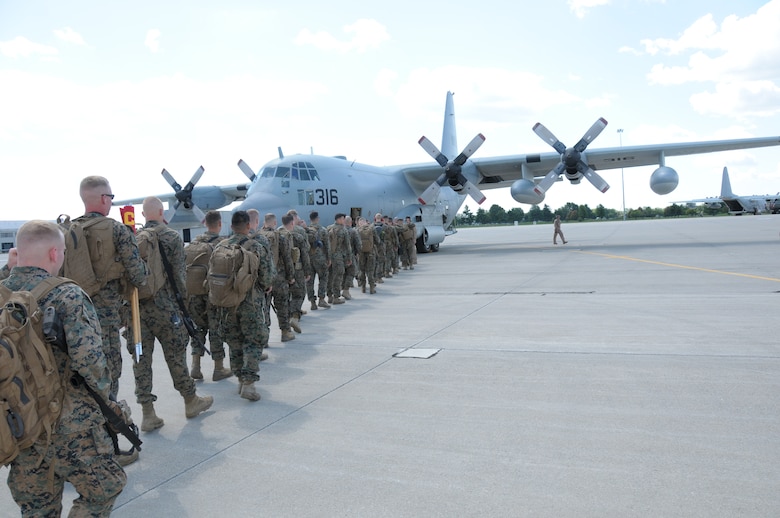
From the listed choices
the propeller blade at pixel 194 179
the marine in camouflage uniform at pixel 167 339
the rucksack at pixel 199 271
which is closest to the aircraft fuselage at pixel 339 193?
the propeller blade at pixel 194 179

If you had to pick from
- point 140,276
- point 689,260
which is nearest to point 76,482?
point 140,276

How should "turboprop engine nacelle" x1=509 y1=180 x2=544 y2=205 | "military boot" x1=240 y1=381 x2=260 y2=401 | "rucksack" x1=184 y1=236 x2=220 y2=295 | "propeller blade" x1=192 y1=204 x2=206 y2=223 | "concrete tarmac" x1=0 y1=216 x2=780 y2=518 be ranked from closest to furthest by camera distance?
"concrete tarmac" x1=0 y1=216 x2=780 y2=518
"military boot" x1=240 y1=381 x2=260 y2=401
"rucksack" x1=184 y1=236 x2=220 y2=295
"turboprop engine nacelle" x1=509 y1=180 x2=544 y2=205
"propeller blade" x1=192 y1=204 x2=206 y2=223

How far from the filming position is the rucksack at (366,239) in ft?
40.6

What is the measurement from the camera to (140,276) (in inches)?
165

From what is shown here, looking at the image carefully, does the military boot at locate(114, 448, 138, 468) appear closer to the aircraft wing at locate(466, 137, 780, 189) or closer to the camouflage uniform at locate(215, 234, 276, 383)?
the camouflage uniform at locate(215, 234, 276, 383)

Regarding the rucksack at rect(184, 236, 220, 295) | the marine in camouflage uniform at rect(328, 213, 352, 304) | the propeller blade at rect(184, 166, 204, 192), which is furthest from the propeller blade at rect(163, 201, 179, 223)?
the rucksack at rect(184, 236, 220, 295)

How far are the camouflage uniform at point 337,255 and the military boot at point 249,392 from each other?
5.70m

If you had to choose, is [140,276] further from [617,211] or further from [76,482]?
[617,211]

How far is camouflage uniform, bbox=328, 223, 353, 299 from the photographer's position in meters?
11.0

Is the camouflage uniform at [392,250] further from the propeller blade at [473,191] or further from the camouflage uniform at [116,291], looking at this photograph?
the camouflage uniform at [116,291]

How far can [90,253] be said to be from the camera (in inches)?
161

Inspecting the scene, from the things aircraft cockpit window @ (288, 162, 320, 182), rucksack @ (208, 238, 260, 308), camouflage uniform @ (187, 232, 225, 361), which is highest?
aircraft cockpit window @ (288, 162, 320, 182)

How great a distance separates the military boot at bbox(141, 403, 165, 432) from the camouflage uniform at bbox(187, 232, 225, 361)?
1.27 metres

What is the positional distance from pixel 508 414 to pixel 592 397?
828 mm
